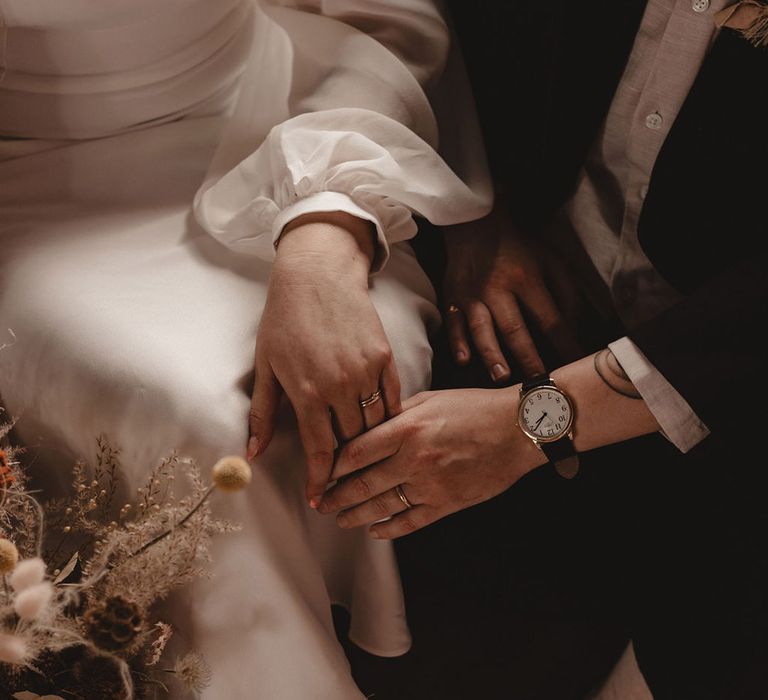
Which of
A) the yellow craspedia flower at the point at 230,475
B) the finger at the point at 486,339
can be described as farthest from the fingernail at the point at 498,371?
the yellow craspedia flower at the point at 230,475

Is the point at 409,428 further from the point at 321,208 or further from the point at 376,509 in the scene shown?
the point at 321,208

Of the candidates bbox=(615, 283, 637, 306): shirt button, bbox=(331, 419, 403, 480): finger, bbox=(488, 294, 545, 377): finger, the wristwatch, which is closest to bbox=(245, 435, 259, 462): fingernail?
bbox=(331, 419, 403, 480): finger

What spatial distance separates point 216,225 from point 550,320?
0.50 meters

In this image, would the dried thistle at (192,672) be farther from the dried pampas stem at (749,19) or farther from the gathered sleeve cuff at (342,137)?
the dried pampas stem at (749,19)

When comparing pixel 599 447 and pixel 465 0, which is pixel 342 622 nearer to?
pixel 599 447

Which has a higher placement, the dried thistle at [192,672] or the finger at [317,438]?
the finger at [317,438]

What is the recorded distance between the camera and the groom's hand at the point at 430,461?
0.92 m

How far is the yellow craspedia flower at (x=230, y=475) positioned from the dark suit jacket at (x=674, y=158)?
1.70 feet

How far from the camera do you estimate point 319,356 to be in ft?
2.87

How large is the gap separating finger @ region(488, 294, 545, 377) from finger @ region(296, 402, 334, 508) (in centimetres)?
35

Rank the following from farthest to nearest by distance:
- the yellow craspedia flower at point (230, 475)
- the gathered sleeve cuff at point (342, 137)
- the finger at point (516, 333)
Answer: the finger at point (516, 333), the gathered sleeve cuff at point (342, 137), the yellow craspedia flower at point (230, 475)

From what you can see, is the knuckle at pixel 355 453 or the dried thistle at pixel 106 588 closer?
the dried thistle at pixel 106 588

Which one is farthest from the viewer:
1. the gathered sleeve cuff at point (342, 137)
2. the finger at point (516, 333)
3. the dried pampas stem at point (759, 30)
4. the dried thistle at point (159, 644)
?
the finger at point (516, 333)

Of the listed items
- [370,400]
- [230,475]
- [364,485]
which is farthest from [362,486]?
[230,475]
